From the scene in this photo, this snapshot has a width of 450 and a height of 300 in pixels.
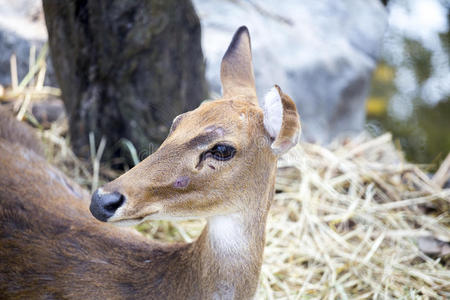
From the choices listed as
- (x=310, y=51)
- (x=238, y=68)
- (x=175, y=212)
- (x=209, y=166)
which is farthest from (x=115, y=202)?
(x=310, y=51)

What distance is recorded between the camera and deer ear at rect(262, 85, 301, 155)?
6.27ft

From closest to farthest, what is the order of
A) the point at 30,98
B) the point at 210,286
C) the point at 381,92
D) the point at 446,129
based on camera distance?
the point at 210,286 < the point at 30,98 < the point at 446,129 < the point at 381,92

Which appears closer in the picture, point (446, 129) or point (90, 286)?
point (90, 286)

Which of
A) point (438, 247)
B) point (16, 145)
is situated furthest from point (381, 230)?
point (16, 145)

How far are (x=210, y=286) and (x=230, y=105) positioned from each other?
801 millimetres

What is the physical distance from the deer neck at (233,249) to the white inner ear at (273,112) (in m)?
0.23

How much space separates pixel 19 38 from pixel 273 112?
11.2ft

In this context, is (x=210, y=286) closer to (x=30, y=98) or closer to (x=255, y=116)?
(x=255, y=116)

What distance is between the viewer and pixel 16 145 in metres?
2.89

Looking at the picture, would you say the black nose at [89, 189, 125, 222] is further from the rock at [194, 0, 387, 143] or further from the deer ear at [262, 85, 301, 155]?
the rock at [194, 0, 387, 143]

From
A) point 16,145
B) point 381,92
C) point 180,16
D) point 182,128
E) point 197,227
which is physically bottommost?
point 381,92

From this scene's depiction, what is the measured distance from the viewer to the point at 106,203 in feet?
5.87

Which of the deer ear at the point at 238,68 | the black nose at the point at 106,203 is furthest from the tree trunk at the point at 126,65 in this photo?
→ the black nose at the point at 106,203

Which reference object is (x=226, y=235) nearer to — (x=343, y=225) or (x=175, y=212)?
(x=175, y=212)
